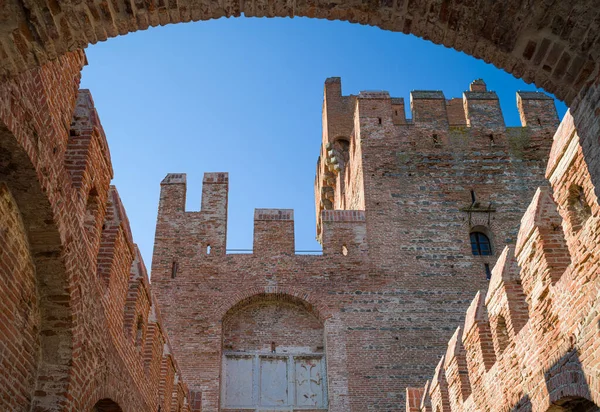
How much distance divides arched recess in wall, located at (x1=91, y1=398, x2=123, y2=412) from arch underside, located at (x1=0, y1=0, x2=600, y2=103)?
14.4ft

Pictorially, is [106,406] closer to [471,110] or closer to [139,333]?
[139,333]

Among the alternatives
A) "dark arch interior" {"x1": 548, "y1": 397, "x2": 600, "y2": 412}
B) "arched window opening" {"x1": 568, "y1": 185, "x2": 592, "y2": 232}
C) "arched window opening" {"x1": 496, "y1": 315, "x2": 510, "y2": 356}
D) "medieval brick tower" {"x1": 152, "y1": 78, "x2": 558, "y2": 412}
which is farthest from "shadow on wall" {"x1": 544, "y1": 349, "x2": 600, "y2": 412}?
"medieval brick tower" {"x1": 152, "y1": 78, "x2": 558, "y2": 412}

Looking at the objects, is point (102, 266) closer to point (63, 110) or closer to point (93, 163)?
point (93, 163)

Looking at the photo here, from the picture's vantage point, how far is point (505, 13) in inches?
157

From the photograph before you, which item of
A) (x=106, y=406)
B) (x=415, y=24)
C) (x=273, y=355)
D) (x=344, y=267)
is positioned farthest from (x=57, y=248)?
(x=344, y=267)

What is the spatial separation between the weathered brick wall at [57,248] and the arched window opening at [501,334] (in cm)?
427

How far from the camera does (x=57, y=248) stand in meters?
5.32

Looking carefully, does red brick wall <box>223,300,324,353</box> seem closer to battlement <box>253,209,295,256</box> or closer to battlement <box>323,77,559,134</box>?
battlement <box>253,209,295,256</box>

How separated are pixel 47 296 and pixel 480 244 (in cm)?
1320

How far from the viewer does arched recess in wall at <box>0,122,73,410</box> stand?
5012mm

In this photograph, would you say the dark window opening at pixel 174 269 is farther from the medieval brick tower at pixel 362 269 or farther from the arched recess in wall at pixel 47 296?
the arched recess in wall at pixel 47 296

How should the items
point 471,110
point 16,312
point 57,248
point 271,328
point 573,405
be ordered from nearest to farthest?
point 16,312 → point 57,248 → point 573,405 → point 271,328 → point 471,110

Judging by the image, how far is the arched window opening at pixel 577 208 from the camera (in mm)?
5254

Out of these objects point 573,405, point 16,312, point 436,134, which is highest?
point 436,134
